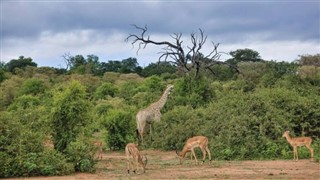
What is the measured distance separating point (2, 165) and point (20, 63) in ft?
216

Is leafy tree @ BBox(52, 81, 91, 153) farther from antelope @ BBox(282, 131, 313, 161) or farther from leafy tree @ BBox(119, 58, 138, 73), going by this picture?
leafy tree @ BBox(119, 58, 138, 73)

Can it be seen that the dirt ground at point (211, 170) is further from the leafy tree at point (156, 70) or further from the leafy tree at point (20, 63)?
the leafy tree at point (20, 63)

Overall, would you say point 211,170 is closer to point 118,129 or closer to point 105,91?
point 118,129

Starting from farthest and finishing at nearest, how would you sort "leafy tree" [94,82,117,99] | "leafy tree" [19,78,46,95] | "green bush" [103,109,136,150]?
"leafy tree" [94,82,117,99]
"leafy tree" [19,78,46,95]
"green bush" [103,109,136,150]

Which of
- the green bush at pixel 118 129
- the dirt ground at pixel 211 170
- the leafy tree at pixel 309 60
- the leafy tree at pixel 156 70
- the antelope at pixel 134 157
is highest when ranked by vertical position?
the leafy tree at pixel 156 70

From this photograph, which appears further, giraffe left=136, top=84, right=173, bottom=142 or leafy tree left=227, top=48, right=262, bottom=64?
leafy tree left=227, top=48, right=262, bottom=64

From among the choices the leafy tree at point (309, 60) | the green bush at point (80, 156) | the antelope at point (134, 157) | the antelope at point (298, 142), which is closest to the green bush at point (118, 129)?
the green bush at point (80, 156)

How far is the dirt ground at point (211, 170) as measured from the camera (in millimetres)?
14586

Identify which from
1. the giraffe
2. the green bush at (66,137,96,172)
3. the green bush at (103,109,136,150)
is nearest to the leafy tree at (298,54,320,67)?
the giraffe

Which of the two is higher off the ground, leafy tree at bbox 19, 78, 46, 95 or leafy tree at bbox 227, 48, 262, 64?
leafy tree at bbox 227, 48, 262, 64

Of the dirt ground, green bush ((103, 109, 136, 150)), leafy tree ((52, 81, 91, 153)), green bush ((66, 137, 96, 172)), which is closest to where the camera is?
the dirt ground

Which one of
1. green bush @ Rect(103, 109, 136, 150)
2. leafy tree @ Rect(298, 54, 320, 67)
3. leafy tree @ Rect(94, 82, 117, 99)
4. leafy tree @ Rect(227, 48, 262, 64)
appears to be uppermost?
leafy tree @ Rect(227, 48, 262, 64)

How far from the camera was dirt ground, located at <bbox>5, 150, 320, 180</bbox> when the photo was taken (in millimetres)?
14586

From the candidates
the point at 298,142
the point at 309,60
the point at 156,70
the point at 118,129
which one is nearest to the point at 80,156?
the point at 298,142
